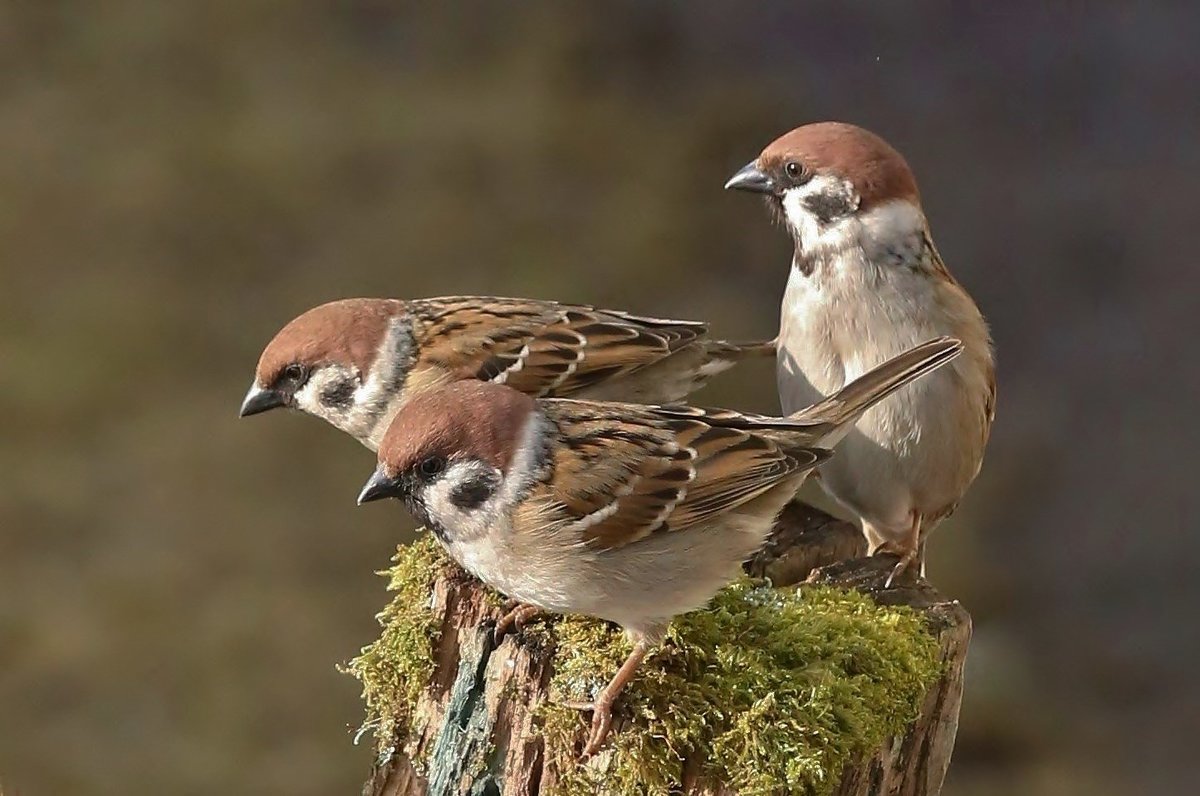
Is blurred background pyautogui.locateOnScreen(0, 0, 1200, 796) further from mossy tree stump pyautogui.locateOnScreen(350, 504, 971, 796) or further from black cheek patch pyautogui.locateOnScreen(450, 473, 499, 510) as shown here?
black cheek patch pyautogui.locateOnScreen(450, 473, 499, 510)

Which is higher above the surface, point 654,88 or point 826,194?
point 654,88

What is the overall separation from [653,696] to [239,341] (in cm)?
458

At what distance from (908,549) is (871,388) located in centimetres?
49

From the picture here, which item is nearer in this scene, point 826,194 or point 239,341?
point 826,194

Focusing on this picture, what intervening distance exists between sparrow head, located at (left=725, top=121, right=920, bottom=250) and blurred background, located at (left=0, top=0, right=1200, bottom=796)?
10.1 ft

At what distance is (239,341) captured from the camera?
648 cm

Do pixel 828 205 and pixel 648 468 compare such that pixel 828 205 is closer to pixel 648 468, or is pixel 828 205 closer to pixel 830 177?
pixel 830 177

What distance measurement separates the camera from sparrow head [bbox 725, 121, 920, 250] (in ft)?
8.98

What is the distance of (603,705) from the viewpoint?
227 centimetres

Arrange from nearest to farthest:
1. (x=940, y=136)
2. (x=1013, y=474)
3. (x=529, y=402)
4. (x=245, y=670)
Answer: (x=529, y=402) < (x=245, y=670) < (x=1013, y=474) < (x=940, y=136)

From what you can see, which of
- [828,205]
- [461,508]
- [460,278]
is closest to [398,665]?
[461,508]


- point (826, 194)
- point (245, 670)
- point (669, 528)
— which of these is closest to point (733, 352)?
point (826, 194)

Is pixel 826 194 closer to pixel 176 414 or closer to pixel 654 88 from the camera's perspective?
pixel 176 414

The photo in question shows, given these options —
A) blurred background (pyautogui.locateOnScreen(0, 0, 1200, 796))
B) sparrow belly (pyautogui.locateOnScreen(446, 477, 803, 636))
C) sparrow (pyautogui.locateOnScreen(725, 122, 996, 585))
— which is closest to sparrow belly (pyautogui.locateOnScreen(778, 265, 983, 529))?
sparrow (pyautogui.locateOnScreen(725, 122, 996, 585))
